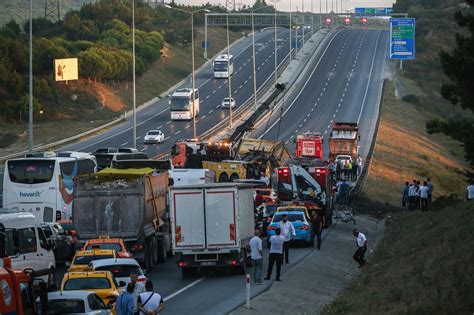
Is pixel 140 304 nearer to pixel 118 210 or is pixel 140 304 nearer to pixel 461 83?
pixel 461 83

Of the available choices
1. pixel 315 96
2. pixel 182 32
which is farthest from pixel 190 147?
pixel 182 32

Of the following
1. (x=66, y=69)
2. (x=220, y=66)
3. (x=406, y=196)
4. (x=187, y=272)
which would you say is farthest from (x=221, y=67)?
(x=187, y=272)

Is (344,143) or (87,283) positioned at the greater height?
(87,283)

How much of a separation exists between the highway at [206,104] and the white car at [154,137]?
484 millimetres

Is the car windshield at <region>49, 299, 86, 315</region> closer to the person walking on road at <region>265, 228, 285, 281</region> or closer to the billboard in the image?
the person walking on road at <region>265, 228, 285, 281</region>

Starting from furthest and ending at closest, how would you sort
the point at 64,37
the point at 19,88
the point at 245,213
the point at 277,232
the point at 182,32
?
the point at 182,32
the point at 64,37
the point at 19,88
the point at 245,213
the point at 277,232

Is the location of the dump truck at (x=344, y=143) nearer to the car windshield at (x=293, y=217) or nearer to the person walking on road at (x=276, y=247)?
the car windshield at (x=293, y=217)

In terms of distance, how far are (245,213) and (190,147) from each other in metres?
35.8

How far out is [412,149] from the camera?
95.1 metres

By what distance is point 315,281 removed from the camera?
110ft

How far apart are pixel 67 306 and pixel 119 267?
279 inches

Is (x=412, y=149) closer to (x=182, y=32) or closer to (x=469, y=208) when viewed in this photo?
(x=469, y=208)

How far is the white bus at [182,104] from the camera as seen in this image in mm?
107250

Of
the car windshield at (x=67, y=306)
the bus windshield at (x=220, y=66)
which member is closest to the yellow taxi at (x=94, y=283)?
the car windshield at (x=67, y=306)
